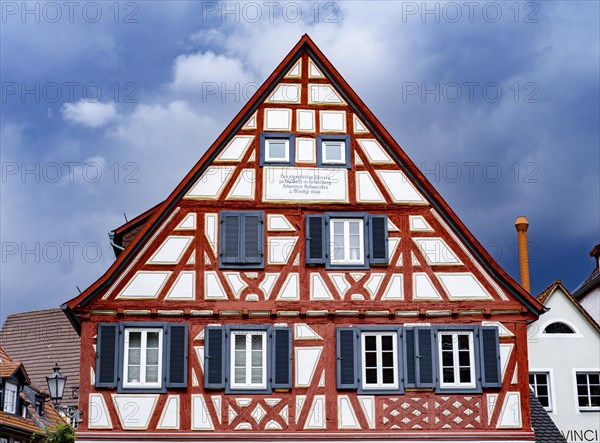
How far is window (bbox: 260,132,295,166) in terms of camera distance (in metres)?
25.6

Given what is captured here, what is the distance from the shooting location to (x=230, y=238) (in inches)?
981

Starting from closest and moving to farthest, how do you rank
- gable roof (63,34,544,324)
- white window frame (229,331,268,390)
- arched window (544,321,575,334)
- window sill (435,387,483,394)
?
white window frame (229,331,268,390)
window sill (435,387,483,394)
gable roof (63,34,544,324)
arched window (544,321,575,334)

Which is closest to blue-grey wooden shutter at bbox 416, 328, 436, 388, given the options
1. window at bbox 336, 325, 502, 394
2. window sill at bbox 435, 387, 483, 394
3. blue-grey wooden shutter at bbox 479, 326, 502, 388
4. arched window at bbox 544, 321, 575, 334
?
window at bbox 336, 325, 502, 394

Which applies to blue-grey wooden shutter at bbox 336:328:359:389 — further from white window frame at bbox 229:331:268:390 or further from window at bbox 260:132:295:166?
window at bbox 260:132:295:166

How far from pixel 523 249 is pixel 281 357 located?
12.8m

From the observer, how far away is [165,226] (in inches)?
980

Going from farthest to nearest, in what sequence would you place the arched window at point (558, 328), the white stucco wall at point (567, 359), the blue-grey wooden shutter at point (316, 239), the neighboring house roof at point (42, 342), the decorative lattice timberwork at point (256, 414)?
the neighboring house roof at point (42, 342) < the arched window at point (558, 328) < the white stucco wall at point (567, 359) < the blue-grey wooden shutter at point (316, 239) < the decorative lattice timberwork at point (256, 414)

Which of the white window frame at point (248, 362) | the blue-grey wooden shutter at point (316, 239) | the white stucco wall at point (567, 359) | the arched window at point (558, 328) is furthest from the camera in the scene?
the arched window at point (558, 328)

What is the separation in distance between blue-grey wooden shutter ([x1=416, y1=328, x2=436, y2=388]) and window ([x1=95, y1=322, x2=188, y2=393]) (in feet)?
17.1

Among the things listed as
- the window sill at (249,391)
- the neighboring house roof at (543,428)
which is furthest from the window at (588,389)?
the window sill at (249,391)

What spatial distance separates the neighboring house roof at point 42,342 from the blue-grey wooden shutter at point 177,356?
2493cm

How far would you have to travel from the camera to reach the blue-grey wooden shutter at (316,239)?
24.9 m

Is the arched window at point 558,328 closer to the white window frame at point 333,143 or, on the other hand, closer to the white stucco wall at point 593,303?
the white stucco wall at point 593,303

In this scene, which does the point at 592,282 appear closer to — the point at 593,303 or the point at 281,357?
the point at 593,303
